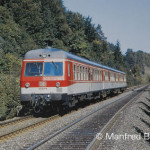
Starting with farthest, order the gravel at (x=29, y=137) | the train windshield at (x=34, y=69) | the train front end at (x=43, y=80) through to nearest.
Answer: the train windshield at (x=34, y=69), the train front end at (x=43, y=80), the gravel at (x=29, y=137)

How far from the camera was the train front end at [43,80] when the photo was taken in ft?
43.2

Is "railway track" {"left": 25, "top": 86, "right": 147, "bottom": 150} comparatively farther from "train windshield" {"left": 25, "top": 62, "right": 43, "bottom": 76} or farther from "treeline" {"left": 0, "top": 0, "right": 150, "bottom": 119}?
"treeline" {"left": 0, "top": 0, "right": 150, "bottom": 119}

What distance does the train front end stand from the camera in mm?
13172

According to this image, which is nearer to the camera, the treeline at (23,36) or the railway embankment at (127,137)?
the railway embankment at (127,137)

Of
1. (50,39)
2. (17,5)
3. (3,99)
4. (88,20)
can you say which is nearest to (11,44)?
(17,5)

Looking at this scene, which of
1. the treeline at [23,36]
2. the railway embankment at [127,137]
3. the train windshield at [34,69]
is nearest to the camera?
the railway embankment at [127,137]

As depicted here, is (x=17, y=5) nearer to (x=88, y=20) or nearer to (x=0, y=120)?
(x=0, y=120)

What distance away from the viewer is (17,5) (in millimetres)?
49344

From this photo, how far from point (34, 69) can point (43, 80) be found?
0.83 metres

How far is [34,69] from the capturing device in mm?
13703

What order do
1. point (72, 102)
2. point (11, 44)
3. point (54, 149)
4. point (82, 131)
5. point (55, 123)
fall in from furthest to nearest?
1. point (11, 44)
2. point (72, 102)
3. point (55, 123)
4. point (82, 131)
5. point (54, 149)

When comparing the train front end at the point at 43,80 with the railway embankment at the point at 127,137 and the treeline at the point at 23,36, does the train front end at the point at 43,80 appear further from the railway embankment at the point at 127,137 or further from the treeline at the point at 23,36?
the railway embankment at the point at 127,137

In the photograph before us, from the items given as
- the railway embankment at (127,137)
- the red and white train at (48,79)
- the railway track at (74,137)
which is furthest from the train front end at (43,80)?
the railway embankment at (127,137)

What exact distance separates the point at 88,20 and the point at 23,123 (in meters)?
86.4
